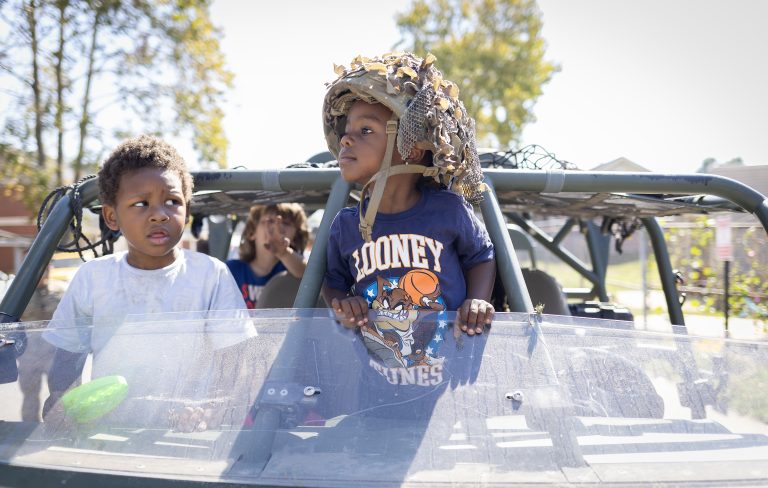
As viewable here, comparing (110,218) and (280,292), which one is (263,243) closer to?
(280,292)

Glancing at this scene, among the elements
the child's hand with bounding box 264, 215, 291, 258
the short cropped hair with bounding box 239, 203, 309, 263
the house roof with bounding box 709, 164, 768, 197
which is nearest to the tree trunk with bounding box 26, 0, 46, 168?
the short cropped hair with bounding box 239, 203, 309, 263

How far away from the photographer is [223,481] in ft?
4.03

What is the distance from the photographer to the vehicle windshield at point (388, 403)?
1291 millimetres

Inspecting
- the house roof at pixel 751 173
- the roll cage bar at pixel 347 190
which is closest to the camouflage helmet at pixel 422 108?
the roll cage bar at pixel 347 190

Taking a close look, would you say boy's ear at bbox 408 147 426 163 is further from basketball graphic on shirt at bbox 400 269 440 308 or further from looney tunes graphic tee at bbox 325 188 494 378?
basketball graphic on shirt at bbox 400 269 440 308

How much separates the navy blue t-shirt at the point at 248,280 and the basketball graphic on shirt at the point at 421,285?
2.17 meters

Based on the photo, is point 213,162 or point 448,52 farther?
point 448,52

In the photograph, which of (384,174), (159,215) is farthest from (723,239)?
(159,215)

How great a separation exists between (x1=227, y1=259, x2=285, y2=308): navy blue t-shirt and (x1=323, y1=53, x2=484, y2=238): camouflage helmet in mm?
→ 2221

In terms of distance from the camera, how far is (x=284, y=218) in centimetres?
416

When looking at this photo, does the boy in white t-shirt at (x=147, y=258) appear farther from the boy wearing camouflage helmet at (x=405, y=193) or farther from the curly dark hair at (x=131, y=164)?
the boy wearing camouflage helmet at (x=405, y=193)

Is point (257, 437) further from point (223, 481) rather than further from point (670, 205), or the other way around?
point (670, 205)

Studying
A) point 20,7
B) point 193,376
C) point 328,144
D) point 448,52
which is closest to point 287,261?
point 328,144

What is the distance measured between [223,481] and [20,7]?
8977 mm
